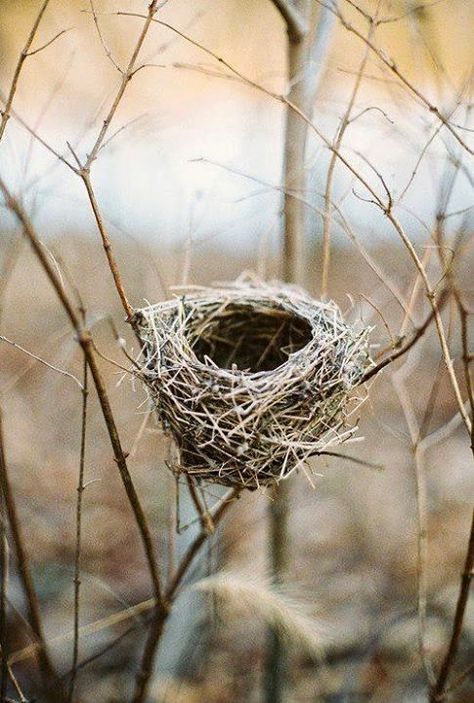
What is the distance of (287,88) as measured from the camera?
1846 mm

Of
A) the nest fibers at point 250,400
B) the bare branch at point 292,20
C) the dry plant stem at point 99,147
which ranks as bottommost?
the nest fibers at point 250,400

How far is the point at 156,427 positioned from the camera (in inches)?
101

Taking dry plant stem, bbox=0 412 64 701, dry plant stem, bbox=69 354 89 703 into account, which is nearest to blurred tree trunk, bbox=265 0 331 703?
dry plant stem, bbox=69 354 89 703

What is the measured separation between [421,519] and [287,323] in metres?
0.59

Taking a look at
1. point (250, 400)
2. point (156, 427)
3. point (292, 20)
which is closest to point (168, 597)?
point (250, 400)

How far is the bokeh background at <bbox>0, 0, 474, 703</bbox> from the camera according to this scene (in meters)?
2.39

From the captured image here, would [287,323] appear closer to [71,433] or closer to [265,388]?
[265,388]

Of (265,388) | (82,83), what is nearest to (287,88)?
(265,388)

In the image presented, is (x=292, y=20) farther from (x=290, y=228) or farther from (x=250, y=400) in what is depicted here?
(x=250, y=400)

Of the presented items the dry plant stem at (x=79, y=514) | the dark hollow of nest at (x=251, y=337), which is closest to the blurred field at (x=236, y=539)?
the dark hollow of nest at (x=251, y=337)

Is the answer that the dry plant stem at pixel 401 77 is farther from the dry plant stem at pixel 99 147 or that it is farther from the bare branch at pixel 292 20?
the bare branch at pixel 292 20

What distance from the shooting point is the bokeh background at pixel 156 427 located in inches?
94.3

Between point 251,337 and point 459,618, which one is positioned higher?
point 251,337

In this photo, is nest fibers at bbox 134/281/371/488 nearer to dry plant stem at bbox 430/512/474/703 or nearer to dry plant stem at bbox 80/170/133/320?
dry plant stem at bbox 80/170/133/320
